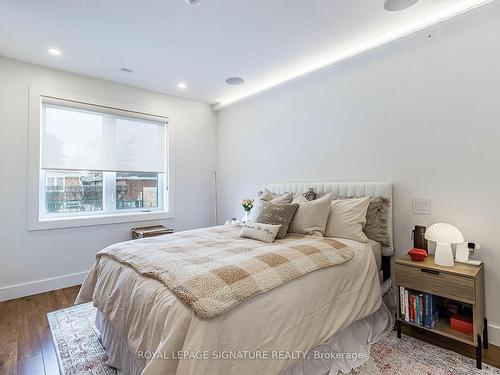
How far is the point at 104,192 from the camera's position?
3691 mm

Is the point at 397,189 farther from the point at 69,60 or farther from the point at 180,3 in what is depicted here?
the point at 69,60

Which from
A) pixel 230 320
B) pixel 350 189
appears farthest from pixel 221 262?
pixel 350 189

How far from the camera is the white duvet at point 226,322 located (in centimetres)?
111

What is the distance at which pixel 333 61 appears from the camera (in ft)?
9.49

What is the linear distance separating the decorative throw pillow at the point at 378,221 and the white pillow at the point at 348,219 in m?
0.08

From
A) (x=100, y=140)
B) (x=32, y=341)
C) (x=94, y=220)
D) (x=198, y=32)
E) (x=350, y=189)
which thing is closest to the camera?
(x=32, y=341)

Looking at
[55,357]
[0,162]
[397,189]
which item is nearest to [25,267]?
[0,162]

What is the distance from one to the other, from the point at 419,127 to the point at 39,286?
14.5 feet

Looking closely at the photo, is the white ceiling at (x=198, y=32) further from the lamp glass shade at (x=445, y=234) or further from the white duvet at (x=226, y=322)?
the white duvet at (x=226, y=322)

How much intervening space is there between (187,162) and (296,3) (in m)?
2.88

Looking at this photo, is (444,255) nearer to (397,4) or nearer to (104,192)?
(397,4)

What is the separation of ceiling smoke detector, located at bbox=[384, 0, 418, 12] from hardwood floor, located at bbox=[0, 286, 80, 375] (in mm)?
3595

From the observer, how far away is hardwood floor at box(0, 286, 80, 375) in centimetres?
181

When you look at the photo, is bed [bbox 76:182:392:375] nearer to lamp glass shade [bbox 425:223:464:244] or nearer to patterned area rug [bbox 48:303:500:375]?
patterned area rug [bbox 48:303:500:375]
